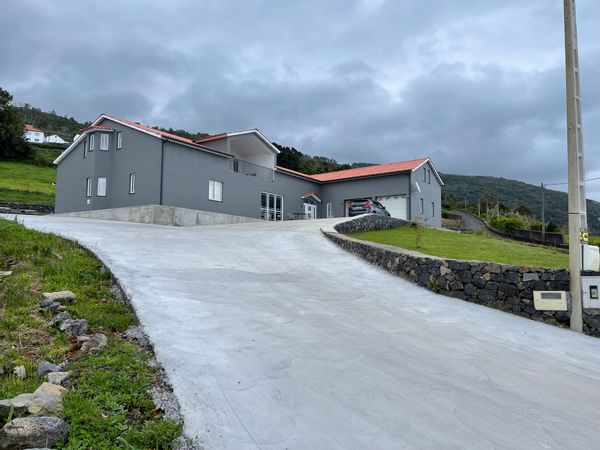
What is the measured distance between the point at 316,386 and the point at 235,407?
0.88 meters

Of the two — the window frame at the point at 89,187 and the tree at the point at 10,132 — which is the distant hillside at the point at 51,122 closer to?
the tree at the point at 10,132

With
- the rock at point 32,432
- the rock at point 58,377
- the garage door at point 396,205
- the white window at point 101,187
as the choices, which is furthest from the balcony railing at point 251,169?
the rock at point 32,432

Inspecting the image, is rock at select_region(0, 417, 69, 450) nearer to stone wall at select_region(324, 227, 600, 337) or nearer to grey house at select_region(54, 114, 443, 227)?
stone wall at select_region(324, 227, 600, 337)

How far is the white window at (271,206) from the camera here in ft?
102

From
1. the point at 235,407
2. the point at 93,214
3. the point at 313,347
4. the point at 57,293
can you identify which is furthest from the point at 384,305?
the point at 93,214

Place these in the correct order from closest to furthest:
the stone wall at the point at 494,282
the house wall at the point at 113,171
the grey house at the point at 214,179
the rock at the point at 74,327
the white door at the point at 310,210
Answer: the rock at the point at 74,327 → the stone wall at the point at 494,282 → the house wall at the point at 113,171 → the grey house at the point at 214,179 → the white door at the point at 310,210

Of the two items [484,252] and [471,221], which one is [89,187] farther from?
[471,221]

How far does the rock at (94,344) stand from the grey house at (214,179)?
20.2m

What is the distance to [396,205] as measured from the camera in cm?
3262

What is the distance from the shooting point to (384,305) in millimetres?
8133

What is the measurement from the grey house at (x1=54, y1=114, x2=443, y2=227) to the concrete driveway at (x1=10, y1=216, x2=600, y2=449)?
1656 centimetres

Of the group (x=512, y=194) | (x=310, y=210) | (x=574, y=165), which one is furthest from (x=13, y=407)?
(x=512, y=194)

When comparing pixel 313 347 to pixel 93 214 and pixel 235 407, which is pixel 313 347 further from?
pixel 93 214

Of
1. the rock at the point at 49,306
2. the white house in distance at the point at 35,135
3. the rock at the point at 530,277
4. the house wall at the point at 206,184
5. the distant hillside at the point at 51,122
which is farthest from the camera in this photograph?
the distant hillside at the point at 51,122
